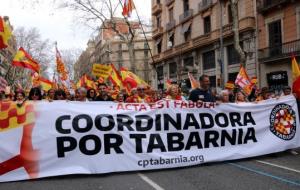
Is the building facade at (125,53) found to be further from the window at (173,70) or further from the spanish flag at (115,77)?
the spanish flag at (115,77)

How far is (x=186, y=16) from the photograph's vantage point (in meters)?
41.9

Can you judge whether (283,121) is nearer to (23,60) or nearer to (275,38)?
(23,60)

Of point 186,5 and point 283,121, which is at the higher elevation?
point 186,5

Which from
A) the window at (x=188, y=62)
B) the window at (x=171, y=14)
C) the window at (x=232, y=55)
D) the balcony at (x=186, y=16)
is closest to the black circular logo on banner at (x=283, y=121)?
the window at (x=232, y=55)

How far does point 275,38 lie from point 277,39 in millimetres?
234

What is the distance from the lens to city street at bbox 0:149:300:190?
22.5 feet

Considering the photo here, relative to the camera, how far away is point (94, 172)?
770 centimetres

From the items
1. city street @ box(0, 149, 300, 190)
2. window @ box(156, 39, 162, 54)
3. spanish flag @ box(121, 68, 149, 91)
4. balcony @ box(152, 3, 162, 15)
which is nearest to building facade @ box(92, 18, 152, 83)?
window @ box(156, 39, 162, 54)

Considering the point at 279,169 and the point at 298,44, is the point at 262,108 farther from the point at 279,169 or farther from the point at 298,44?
the point at 298,44

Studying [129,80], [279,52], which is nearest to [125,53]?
[279,52]

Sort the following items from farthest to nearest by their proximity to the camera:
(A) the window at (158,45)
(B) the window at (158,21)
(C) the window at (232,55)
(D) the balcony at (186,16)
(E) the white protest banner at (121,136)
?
(A) the window at (158,45) → (B) the window at (158,21) → (D) the balcony at (186,16) → (C) the window at (232,55) → (E) the white protest banner at (121,136)

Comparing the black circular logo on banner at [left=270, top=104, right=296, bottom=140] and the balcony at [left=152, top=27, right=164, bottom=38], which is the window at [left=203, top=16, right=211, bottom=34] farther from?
the black circular logo on banner at [left=270, top=104, right=296, bottom=140]

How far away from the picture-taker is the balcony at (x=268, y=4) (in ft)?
90.8

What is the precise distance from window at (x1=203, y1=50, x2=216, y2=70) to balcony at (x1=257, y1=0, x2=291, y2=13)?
25.7 feet
